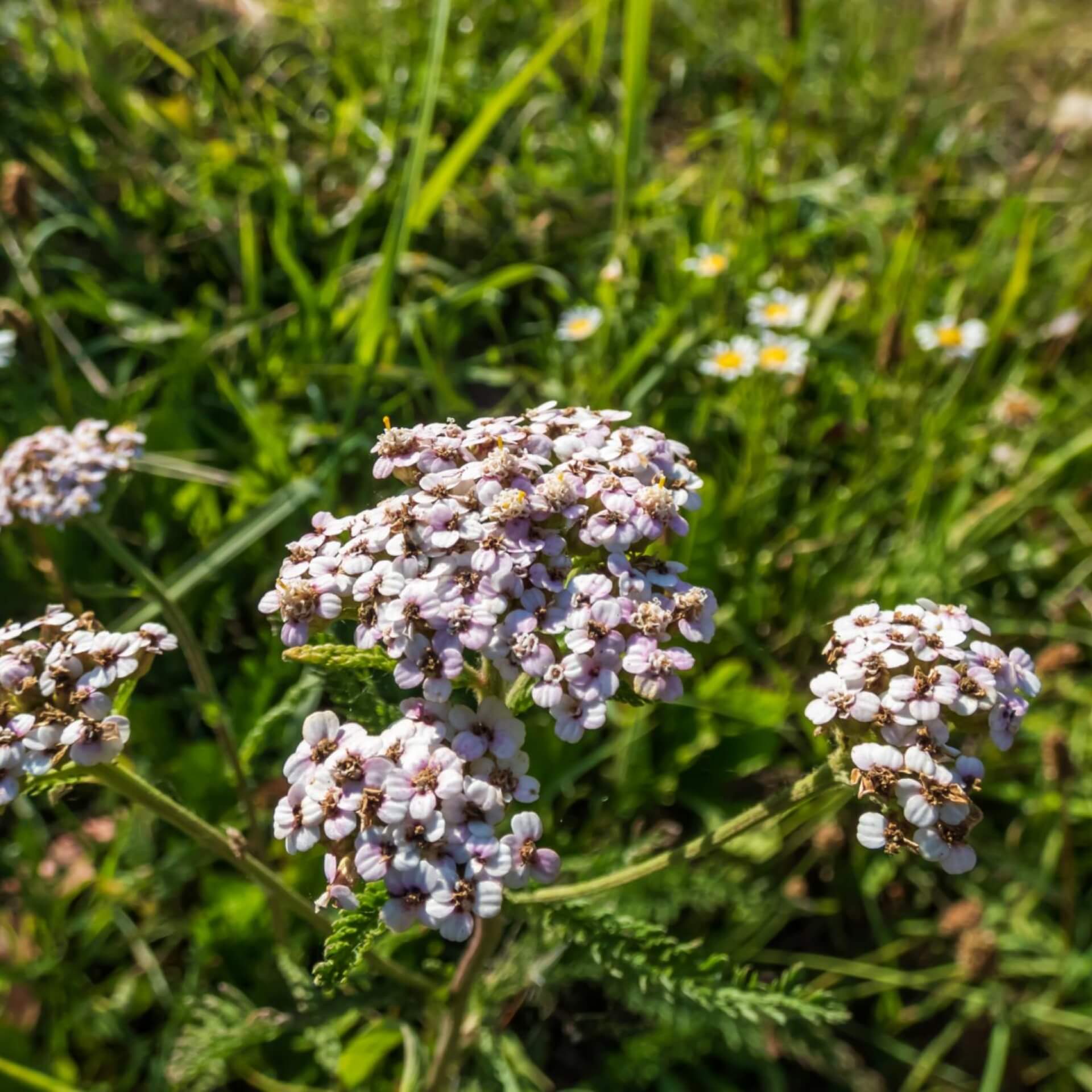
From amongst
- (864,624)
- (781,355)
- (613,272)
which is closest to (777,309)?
(781,355)

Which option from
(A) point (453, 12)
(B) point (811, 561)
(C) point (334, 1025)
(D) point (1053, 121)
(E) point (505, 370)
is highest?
(A) point (453, 12)

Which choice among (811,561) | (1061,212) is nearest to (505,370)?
(811,561)

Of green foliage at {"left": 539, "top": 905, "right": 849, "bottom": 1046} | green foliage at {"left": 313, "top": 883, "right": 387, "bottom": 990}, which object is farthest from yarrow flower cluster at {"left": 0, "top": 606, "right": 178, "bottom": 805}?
green foliage at {"left": 539, "top": 905, "right": 849, "bottom": 1046}

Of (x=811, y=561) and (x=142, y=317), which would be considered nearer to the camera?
(x=811, y=561)

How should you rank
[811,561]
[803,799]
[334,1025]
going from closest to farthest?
1. [803,799]
2. [334,1025]
3. [811,561]

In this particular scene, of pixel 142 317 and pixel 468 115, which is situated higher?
pixel 468 115

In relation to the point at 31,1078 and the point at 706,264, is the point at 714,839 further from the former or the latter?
the point at 706,264

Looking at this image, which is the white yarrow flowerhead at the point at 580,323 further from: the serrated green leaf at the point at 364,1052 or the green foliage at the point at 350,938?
the green foliage at the point at 350,938

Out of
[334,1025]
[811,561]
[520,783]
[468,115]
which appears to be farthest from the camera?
[468,115]

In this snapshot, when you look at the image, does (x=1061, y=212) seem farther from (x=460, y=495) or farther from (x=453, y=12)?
(x=460, y=495)
